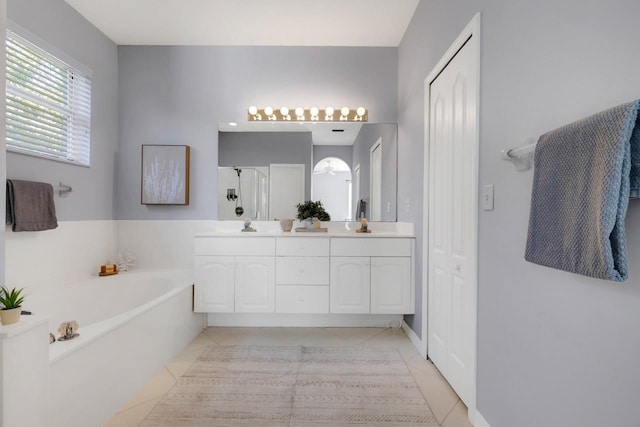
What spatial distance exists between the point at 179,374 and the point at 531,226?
7.12ft

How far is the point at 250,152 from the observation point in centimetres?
312

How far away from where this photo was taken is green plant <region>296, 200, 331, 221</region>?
3.05 metres

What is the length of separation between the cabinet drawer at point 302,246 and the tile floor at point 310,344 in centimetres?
71

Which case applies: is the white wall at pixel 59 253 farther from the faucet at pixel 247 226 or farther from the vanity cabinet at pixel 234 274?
the faucet at pixel 247 226

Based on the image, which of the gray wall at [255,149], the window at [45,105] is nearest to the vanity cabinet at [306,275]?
the gray wall at [255,149]

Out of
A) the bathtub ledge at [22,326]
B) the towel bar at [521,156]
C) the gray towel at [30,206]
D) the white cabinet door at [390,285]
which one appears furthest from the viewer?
the white cabinet door at [390,285]

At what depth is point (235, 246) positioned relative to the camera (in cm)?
271

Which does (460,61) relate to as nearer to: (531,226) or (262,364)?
(531,226)

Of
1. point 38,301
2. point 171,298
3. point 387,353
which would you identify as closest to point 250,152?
point 171,298

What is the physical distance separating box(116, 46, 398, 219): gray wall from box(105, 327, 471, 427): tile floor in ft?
3.86

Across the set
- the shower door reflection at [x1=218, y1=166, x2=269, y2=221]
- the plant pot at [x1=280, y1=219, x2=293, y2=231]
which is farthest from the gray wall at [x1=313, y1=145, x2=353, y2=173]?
the plant pot at [x1=280, y1=219, x2=293, y2=231]

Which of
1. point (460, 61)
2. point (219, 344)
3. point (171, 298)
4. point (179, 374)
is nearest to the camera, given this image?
point (460, 61)

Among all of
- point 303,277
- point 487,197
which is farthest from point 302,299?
point 487,197

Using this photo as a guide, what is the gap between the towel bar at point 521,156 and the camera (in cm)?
113
